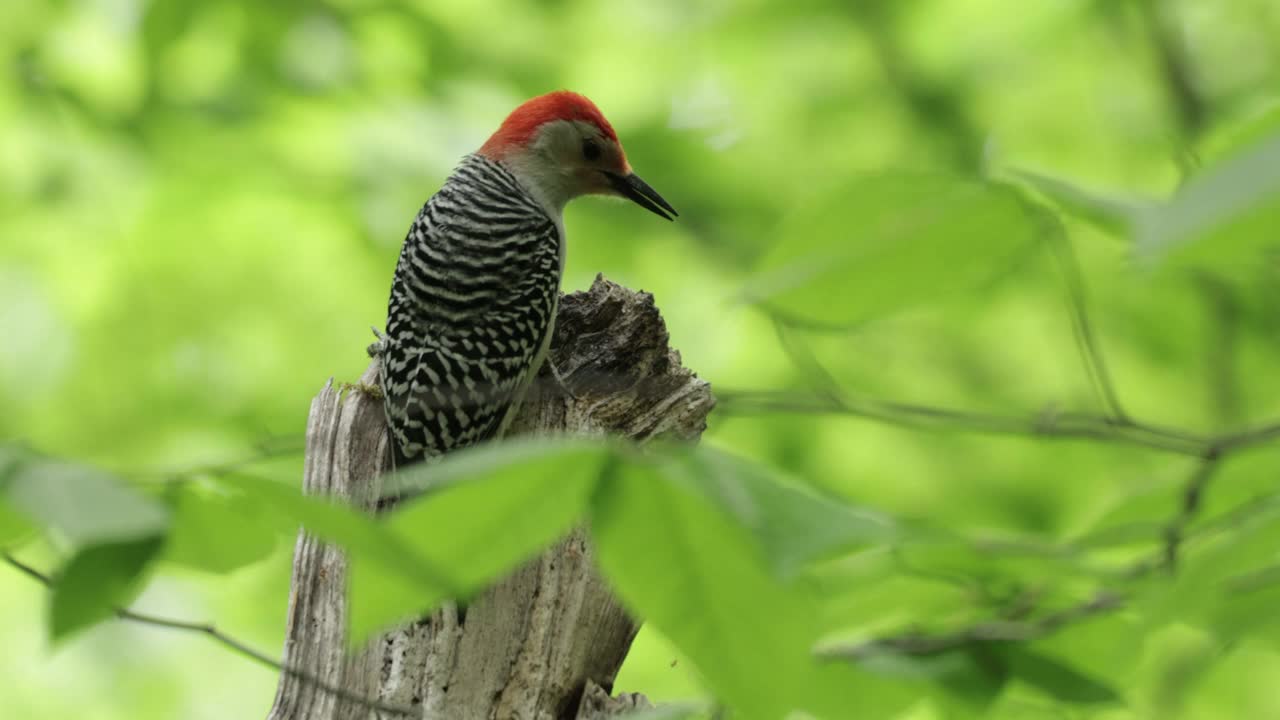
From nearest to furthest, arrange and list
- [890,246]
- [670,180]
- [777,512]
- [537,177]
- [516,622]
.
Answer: [777,512] → [890,246] → [516,622] → [537,177] → [670,180]

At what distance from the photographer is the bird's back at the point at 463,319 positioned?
8.65 feet

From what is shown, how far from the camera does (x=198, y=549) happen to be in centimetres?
109

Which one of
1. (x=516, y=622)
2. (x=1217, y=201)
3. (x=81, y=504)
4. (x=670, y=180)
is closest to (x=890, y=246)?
(x=1217, y=201)

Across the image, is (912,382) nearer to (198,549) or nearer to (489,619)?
(489,619)

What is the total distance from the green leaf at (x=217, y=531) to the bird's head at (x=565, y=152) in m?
2.73

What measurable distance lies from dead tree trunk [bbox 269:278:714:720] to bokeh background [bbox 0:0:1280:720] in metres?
1.79

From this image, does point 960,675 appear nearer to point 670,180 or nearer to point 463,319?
point 463,319

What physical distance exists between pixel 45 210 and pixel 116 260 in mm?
683

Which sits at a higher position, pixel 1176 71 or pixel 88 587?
pixel 1176 71

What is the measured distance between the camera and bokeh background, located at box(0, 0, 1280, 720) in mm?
4449

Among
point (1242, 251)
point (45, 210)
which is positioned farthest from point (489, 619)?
point (45, 210)

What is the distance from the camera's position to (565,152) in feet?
12.5

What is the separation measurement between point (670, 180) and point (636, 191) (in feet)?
3.59

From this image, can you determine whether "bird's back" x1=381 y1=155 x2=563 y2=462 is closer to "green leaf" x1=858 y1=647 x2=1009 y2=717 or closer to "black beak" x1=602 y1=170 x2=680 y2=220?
"black beak" x1=602 y1=170 x2=680 y2=220
